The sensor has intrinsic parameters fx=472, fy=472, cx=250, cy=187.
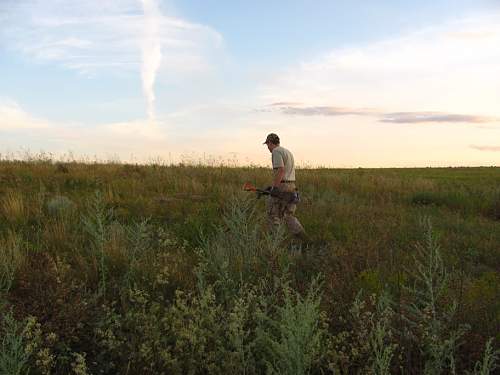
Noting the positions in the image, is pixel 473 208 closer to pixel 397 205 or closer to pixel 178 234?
pixel 397 205

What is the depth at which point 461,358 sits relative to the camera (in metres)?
4.25

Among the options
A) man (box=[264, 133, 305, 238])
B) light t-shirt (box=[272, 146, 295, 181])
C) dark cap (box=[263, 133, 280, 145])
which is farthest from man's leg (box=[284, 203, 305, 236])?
dark cap (box=[263, 133, 280, 145])

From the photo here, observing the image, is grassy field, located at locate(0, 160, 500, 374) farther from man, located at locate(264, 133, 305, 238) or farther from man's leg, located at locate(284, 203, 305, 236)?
man, located at locate(264, 133, 305, 238)

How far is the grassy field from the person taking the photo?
3.85 metres

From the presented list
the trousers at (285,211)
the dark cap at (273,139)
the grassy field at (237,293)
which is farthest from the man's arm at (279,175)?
the grassy field at (237,293)

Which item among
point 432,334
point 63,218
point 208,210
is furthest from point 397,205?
point 432,334

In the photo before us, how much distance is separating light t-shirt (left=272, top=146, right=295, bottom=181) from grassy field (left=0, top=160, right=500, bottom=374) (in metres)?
1.29

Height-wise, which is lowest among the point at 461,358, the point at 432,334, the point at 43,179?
the point at 461,358

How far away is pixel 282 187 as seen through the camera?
9.52 metres

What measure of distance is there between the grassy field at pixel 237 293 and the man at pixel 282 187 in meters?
0.54

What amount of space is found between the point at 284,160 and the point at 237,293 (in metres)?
4.82

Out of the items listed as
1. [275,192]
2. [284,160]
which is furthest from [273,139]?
[275,192]

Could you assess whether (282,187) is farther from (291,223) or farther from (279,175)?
(291,223)

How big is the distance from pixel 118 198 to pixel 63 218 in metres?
2.81
